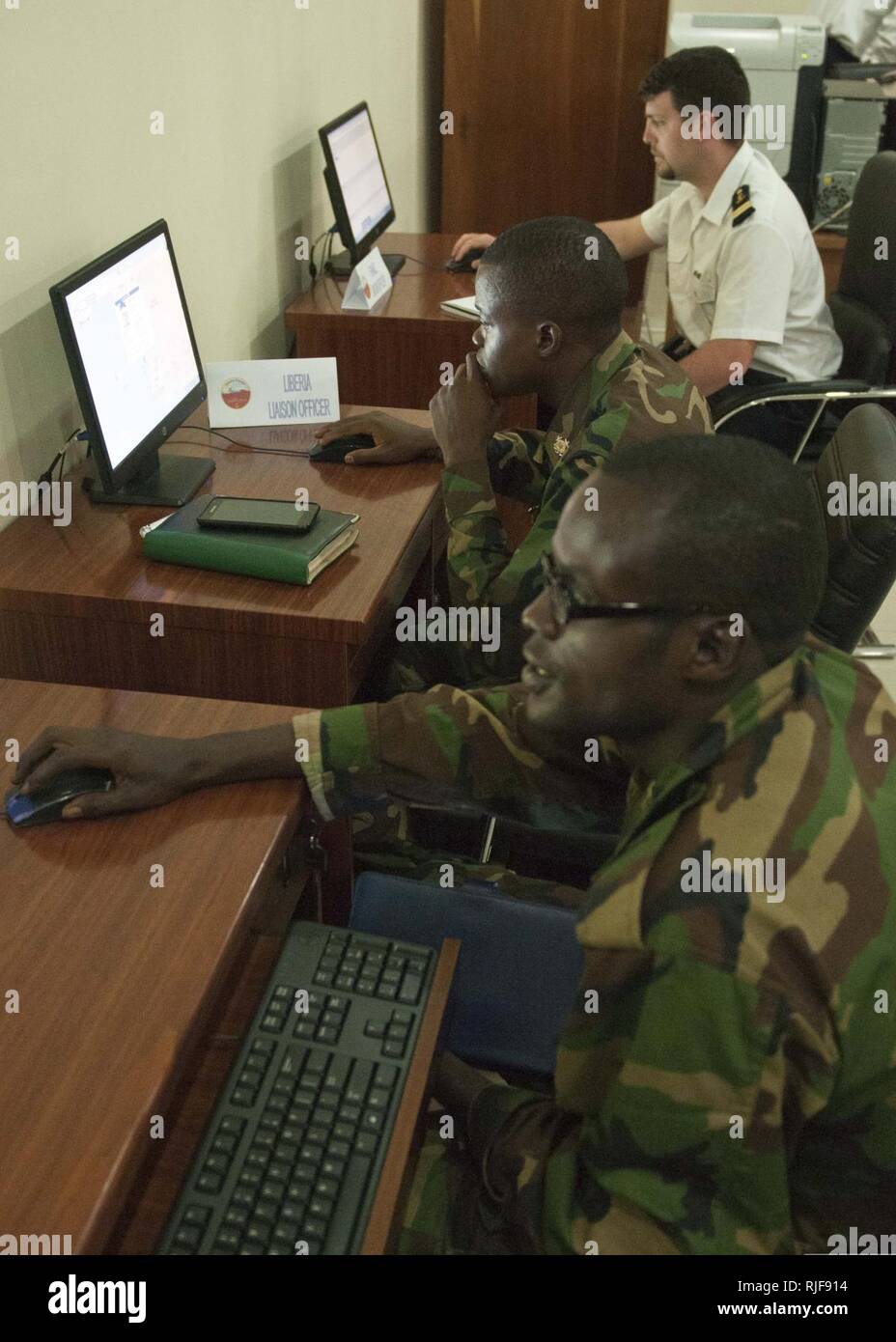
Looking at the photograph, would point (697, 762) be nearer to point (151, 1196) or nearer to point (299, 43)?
point (151, 1196)

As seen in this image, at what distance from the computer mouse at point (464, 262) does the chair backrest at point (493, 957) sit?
6.94 ft

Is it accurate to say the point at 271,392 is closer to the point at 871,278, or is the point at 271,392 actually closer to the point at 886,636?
the point at 871,278

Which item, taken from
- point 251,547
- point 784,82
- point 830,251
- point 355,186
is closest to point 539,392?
point 251,547

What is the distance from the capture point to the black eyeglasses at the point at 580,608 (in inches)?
38.5

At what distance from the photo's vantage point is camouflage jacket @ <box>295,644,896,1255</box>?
2.96 ft

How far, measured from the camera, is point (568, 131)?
12.5 feet

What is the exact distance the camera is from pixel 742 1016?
89cm

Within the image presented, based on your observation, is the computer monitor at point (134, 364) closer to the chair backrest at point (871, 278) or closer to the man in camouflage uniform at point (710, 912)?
the man in camouflage uniform at point (710, 912)

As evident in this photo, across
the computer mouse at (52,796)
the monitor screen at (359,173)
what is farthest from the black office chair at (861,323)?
the computer mouse at (52,796)

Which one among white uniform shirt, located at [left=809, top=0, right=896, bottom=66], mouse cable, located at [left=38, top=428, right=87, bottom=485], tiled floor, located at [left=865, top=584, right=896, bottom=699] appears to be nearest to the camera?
mouse cable, located at [left=38, top=428, right=87, bottom=485]

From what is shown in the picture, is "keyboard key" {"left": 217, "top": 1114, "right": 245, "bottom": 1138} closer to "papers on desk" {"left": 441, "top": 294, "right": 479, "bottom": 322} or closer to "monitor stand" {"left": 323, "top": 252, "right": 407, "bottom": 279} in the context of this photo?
"papers on desk" {"left": 441, "top": 294, "right": 479, "bottom": 322}

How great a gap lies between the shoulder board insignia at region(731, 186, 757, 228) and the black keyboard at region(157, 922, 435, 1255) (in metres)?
2.17

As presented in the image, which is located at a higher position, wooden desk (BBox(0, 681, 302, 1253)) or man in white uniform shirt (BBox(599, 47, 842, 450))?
man in white uniform shirt (BBox(599, 47, 842, 450))

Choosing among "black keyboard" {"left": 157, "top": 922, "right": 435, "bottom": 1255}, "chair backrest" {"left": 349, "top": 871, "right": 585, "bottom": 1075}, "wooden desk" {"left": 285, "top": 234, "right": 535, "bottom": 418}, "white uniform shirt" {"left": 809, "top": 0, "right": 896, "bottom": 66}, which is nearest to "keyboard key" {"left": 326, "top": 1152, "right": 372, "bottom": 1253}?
"black keyboard" {"left": 157, "top": 922, "right": 435, "bottom": 1255}
